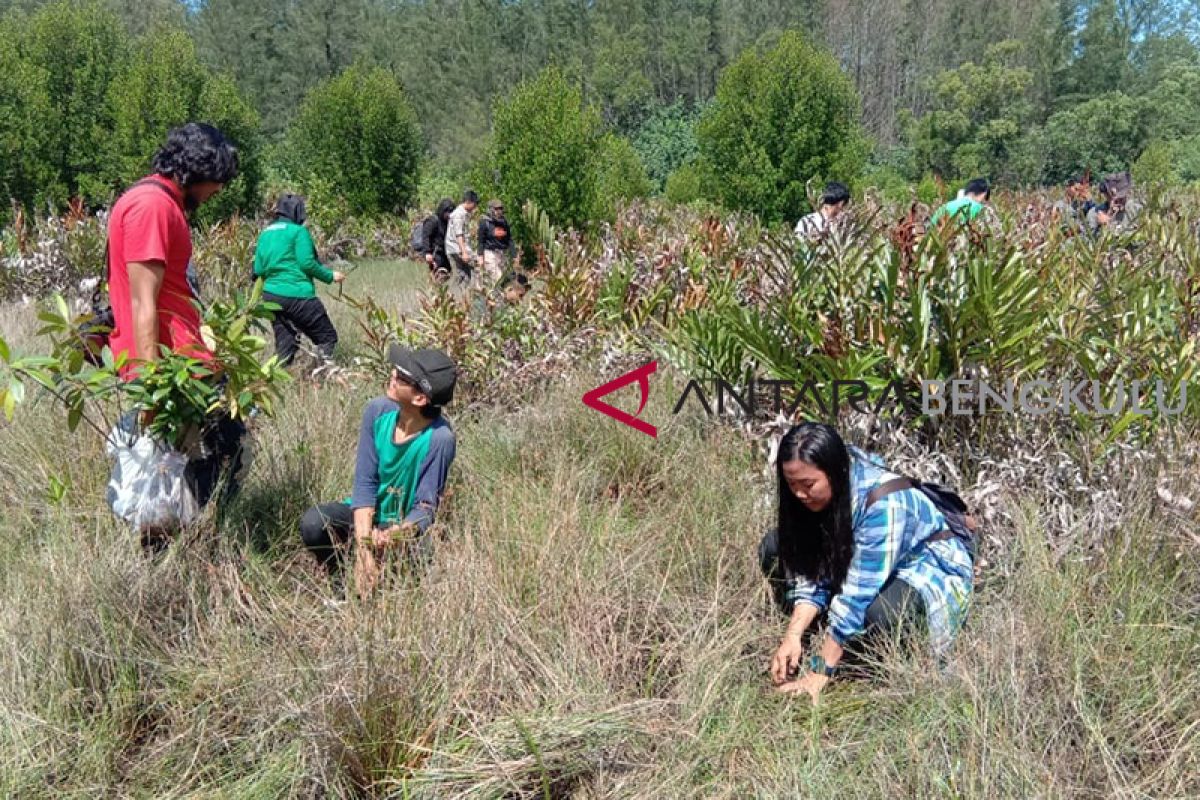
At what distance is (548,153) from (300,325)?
4413 mm

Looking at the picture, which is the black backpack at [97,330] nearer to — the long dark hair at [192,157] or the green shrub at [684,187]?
the long dark hair at [192,157]

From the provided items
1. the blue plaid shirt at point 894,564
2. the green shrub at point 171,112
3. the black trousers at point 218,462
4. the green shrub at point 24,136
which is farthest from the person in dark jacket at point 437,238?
the green shrub at point 24,136

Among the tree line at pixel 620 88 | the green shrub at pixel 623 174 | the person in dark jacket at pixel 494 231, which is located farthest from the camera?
the green shrub at pixel 623 174

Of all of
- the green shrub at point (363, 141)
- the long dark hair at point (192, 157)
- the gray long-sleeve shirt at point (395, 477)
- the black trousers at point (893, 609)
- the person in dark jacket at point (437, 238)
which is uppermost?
the green shrub at point (363, 141)

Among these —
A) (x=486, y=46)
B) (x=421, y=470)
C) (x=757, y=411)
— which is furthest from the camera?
(x=486, y=46)

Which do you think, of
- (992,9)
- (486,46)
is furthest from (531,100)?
(992,9)

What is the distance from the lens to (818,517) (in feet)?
9.04

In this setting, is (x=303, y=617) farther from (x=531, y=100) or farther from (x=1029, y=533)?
(x=531, y=100)

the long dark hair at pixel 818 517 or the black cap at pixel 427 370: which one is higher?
the black cap at pixel 427 370

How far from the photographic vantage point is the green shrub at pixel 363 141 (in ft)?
60.1

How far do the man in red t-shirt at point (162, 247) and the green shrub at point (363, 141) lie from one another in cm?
1614

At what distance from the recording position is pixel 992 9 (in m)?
58.6

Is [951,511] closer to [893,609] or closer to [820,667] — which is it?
[893,609]

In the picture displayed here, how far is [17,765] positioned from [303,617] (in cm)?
78
